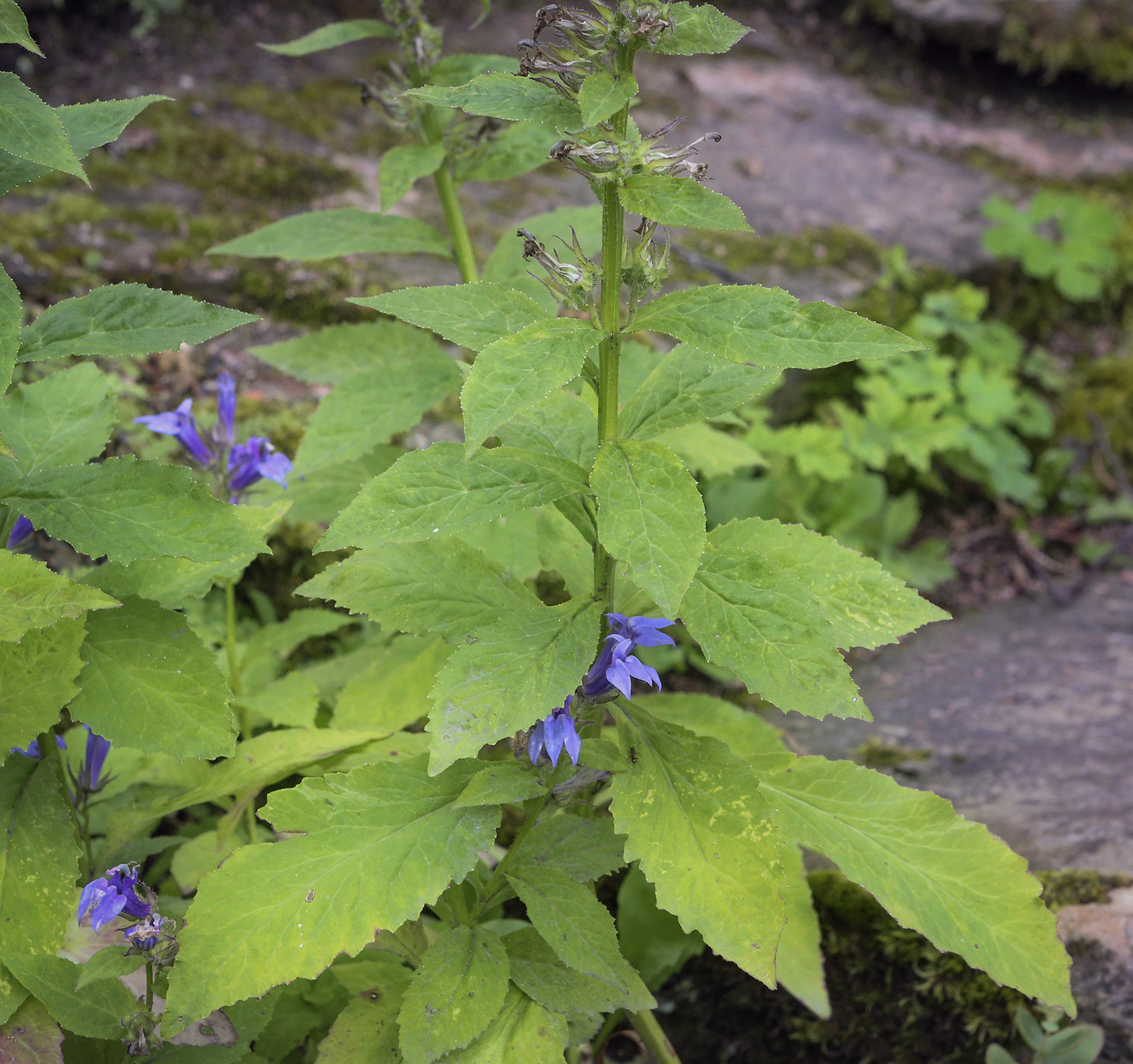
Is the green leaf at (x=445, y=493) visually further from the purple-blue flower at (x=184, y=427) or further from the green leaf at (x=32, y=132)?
→ the purple-blue flower at (x=184, y=427)

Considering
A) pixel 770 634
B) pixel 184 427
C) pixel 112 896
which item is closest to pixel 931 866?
pixel 770 634

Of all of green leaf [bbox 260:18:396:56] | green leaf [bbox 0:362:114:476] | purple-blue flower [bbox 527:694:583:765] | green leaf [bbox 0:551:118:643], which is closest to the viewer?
green leaf [bbox 0:551:118:643]

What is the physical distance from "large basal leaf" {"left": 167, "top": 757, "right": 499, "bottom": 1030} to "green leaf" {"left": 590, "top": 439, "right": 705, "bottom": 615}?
1.93ft

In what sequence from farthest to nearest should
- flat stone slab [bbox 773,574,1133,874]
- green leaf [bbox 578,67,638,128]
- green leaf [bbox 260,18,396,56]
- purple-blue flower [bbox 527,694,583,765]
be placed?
1. flat stone slab [bbox 773,574,1133,874]
2. green leaf [bbox 260,18,396,56]
3. purple-blue flower [bbox 527,694,583,765]
4. green leaf [bbox 578,67,638,128]

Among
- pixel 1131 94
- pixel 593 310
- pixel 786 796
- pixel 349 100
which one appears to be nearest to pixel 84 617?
pixel 593 310

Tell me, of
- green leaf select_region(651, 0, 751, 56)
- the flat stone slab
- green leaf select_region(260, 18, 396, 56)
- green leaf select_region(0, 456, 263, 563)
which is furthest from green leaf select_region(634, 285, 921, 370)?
the flat stone slab

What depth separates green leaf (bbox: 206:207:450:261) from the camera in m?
2.50

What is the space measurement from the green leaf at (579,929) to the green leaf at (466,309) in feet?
3.17

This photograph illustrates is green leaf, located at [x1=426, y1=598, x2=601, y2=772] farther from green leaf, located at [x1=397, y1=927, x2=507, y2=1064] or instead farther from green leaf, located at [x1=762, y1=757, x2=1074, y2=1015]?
green leaf, located at [x1=762, y1=757, x2=1074, y2=1015]

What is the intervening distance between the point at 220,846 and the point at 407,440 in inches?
72.5

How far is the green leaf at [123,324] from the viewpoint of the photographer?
1651 millimetres

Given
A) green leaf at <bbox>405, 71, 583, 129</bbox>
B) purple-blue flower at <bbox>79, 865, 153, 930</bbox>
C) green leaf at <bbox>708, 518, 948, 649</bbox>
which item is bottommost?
purple-blue flower at <bbox>79, 865, 153, 930</bbox>

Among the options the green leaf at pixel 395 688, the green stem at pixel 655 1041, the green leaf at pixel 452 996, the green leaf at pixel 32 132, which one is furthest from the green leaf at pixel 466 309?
the green stem at pixel 655 1041

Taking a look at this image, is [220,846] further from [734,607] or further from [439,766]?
[734,607]
